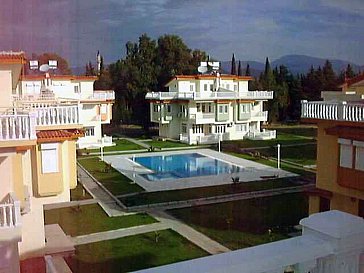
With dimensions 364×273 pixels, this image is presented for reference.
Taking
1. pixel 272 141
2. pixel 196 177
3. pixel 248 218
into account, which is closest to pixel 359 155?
pixel 248 218

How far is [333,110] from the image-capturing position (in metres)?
2.05

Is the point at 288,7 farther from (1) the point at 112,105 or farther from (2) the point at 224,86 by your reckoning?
(2) the point at 224,86

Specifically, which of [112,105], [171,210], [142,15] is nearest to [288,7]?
[142,15]

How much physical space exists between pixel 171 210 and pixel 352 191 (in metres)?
1.16

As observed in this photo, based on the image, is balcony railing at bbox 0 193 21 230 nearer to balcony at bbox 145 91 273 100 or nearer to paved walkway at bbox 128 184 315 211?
balcony at bbox 145 91 273 100

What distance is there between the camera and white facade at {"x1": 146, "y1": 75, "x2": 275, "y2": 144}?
3209 mm

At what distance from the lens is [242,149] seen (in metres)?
4.09

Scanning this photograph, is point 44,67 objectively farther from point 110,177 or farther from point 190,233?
point 110,177

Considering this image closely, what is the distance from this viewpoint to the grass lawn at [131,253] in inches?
78.0

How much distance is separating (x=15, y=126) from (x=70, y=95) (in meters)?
0.69

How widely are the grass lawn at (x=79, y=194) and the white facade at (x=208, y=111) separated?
2.36 ft

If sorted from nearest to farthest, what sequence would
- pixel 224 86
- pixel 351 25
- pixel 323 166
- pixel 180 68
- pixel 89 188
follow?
pixel 351 25 < pixel 323 166 < pixel 180 68 < pixel 89 188 < pixel 224 86

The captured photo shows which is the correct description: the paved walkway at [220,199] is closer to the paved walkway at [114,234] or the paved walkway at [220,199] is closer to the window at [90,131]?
the paved walkway at [114,234]

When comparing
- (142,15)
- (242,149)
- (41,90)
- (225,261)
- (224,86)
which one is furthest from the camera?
(242,149)
